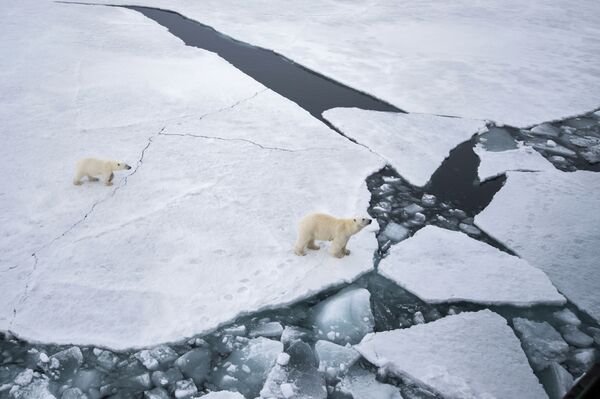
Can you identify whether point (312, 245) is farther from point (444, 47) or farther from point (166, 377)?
point (444, 47)

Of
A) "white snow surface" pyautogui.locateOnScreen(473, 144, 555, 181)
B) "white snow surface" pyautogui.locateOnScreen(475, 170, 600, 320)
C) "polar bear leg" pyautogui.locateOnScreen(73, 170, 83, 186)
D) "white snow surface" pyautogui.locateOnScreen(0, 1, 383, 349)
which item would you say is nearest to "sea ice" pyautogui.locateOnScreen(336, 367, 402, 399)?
"white snow surface" pyautogui.locateOnScreen(0, 1, 383, 349)

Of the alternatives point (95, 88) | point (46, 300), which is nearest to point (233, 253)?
point (46, 300)

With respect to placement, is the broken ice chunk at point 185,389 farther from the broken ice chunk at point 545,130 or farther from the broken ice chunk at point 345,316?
the broken ice chunk at point 545,130

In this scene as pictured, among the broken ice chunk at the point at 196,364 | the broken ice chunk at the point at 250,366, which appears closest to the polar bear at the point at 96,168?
the broken ice chunk at the point at 196,364

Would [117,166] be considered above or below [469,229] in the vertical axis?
above

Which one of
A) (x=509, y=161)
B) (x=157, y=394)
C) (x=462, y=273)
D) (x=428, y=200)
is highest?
(x=509, y=161)

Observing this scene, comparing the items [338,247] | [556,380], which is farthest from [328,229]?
[556,380]

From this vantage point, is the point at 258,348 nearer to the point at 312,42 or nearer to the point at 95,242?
the point at 95,242
